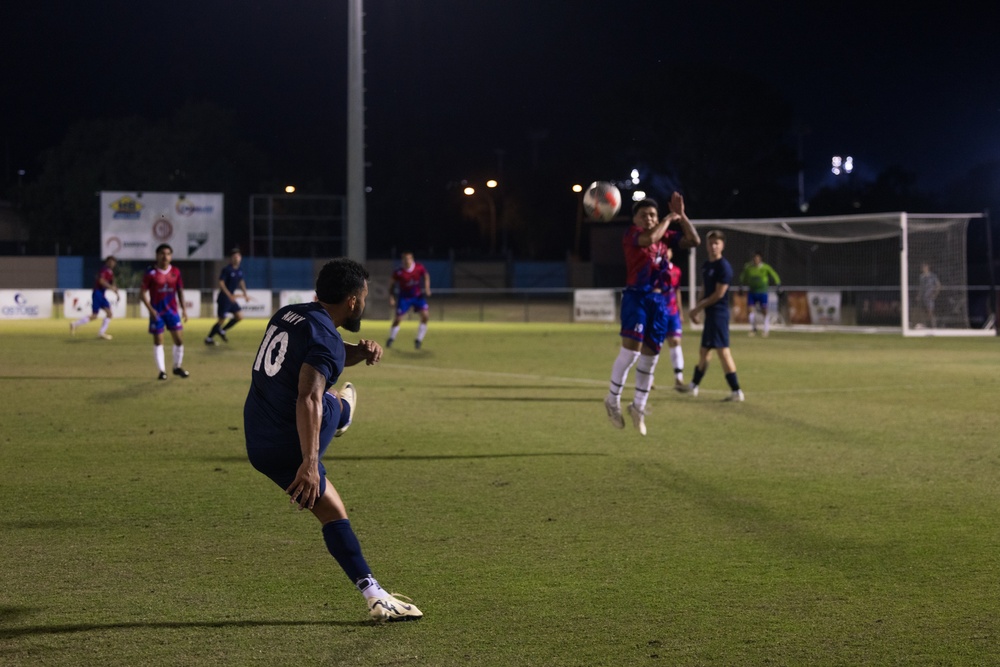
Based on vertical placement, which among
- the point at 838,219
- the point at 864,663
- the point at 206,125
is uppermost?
the point at 206,125

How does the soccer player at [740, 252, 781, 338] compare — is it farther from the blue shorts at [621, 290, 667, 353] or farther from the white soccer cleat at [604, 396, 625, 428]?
the white soccer cleat at [604, 396, 625, 428]

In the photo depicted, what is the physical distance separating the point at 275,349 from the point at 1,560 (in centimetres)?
248

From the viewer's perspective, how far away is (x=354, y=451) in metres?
11.2

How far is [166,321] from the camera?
1845 centimetres

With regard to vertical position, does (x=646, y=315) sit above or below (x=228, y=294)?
below

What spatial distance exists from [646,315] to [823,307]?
26116 mm

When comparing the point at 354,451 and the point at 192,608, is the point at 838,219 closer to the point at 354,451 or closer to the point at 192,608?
the point at 354,451

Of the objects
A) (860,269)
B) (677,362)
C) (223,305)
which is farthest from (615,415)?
(860,269)

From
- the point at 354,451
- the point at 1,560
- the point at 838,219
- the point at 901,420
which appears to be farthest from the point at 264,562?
the point at 838,219

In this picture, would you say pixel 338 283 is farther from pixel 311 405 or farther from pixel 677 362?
pixel 677 362

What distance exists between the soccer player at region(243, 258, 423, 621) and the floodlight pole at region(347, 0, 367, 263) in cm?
2127

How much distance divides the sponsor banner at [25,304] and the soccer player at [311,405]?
3958 centimetres

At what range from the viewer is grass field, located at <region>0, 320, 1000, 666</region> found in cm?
528

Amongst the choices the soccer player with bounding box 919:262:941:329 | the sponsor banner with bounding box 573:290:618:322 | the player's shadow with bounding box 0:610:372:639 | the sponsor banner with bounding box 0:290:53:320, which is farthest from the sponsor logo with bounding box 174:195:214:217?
the player's shadow with bounding box 0:610:372:639
